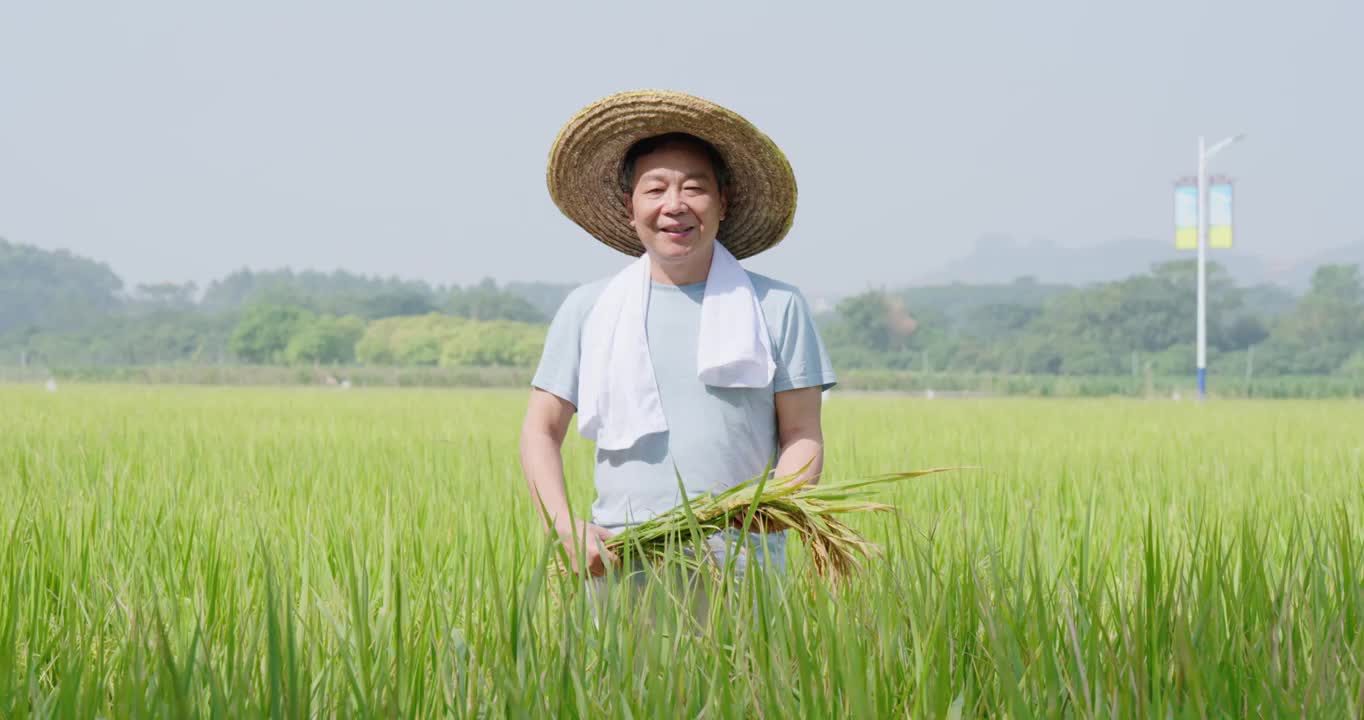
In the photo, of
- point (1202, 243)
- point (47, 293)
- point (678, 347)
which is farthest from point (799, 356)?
point (47, 293)

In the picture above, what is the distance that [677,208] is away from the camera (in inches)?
79.7

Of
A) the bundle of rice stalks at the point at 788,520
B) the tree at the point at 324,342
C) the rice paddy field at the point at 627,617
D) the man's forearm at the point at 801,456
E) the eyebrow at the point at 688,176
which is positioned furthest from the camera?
the tree at the point at 324,342

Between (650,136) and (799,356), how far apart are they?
1.62 ft

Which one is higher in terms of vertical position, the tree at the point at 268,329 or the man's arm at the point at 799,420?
the tree at the point at 268,329

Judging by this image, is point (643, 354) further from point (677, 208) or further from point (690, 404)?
point (677, 208)

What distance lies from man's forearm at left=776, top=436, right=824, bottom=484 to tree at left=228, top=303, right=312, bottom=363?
53.6 metres

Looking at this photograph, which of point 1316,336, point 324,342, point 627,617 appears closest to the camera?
point 627,617

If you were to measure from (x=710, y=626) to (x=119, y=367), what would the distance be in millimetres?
36322

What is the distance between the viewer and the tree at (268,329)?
53.1 metres

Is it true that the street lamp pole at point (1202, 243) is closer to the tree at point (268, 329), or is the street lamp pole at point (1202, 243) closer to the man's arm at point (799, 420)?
the man's arm at point (799, 420)

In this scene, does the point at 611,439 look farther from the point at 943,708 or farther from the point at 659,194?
the point at 943,708

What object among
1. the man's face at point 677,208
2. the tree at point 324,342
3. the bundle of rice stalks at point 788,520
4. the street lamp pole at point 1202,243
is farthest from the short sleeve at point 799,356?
the tree at point 324,342

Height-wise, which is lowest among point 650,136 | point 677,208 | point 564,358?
point 564,358

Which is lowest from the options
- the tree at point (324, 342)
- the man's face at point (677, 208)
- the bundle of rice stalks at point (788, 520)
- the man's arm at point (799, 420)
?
the bundle of rice stalks at point (788, 520)
